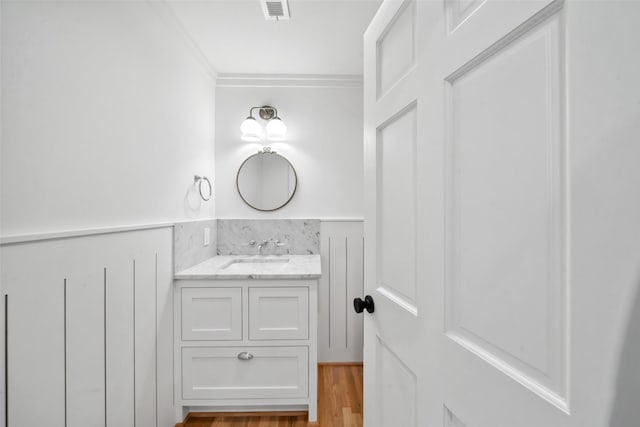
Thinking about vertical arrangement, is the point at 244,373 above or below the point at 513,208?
below

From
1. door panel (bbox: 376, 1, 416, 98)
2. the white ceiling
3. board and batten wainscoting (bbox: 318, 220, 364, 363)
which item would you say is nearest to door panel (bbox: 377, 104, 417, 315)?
door panel (bbox: 376, 1, 416, 98)

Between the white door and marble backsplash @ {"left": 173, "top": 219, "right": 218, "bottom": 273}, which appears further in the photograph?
marble backsplash @ {"left": 173, "top": 219, "right": 218, "bottom": 273}

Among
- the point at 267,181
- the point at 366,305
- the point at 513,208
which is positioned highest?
the point at 267,181

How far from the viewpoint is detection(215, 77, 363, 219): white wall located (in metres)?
2.50

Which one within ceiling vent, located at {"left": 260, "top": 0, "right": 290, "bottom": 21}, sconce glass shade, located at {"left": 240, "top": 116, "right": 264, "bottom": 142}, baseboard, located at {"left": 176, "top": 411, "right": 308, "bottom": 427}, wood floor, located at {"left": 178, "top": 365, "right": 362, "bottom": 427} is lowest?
wood floor, located at {"left": 178, "top": 365, "right": 362, "bottom": 427}

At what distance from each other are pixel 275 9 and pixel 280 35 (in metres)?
0.35

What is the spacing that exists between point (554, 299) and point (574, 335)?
0.16 feet

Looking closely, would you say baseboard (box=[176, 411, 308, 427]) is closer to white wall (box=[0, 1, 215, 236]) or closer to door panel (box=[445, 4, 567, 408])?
white wall (box=[0, 1, 215, 236])

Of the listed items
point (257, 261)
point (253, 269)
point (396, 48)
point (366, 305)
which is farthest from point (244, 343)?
point (396, 48)

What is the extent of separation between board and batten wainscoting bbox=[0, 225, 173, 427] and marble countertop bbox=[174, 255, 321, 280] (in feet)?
0.79

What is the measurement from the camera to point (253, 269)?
6.31 feet

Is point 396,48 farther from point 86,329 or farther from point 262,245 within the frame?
point 262,245

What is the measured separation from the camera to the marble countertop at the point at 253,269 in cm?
176

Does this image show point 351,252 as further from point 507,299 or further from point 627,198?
point 627,198
